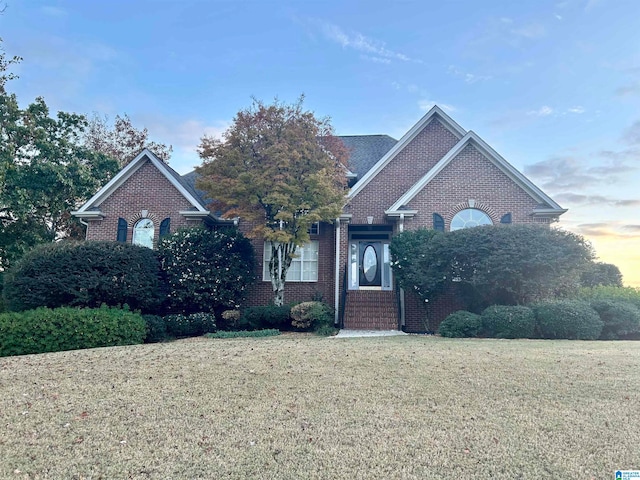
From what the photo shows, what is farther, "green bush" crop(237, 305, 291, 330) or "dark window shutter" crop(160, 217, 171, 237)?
"dark window shutter" crop(160, 217, 171, 237)

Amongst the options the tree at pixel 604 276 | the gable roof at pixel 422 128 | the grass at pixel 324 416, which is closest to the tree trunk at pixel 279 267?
the gable roof at pixel 422 128

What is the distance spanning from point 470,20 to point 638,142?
5.83 m

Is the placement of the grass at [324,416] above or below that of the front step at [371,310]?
below

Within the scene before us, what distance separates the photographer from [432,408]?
16.0 feet

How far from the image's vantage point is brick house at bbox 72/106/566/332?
47.3 feet

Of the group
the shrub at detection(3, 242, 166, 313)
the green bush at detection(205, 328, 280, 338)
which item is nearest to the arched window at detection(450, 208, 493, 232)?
the green bush at detection(205, 328, 280, 338)

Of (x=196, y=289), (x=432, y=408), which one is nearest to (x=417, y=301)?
(x=196, y=289)

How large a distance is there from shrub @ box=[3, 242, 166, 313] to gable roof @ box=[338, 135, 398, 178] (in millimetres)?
9222

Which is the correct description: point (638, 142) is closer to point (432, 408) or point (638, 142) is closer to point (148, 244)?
point (432, 408)

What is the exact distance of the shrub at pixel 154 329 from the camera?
1176 centimetres

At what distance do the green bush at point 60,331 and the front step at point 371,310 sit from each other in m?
6.62

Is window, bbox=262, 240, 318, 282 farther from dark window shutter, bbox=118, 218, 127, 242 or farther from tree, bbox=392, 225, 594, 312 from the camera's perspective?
dark window shutter, bbox=118, 218, 127, 242

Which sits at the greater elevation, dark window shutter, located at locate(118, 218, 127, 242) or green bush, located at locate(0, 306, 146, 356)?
dark window shutter, located at locate(118, 218, 127, 242)

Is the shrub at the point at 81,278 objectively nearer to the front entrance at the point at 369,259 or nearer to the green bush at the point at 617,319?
the front entrance at the point at 369,259
